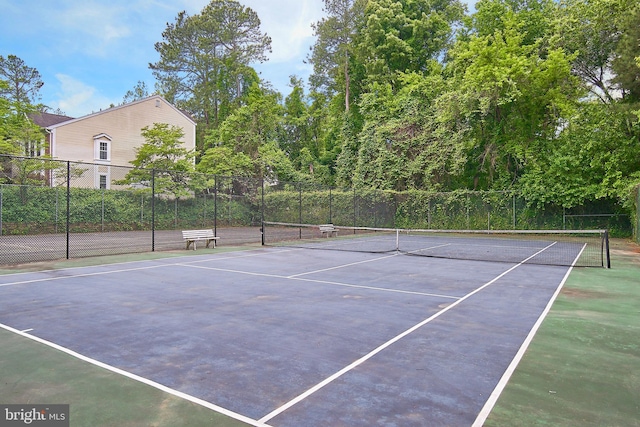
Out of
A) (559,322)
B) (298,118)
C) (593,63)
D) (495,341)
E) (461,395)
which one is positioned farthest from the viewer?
(298,118)

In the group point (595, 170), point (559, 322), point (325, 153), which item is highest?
point (325, 153)

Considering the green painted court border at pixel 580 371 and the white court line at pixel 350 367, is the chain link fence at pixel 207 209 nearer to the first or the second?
the white court line at pixel 350 367

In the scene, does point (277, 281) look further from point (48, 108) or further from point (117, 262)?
point (48, 108)

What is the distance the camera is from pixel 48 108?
4406 cm

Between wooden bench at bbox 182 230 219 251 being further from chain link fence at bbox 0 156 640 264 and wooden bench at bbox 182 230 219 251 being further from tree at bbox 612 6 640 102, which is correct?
tree at bbox 612 6 640 102

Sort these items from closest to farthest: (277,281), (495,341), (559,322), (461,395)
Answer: (461,395) → (495,341) → (559,322) → (277,281)

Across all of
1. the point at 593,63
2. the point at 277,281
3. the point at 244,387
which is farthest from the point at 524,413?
the point at 593,63

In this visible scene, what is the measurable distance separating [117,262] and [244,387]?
9346 mm

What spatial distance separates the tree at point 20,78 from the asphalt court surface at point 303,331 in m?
39.1

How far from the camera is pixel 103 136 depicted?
29688mm

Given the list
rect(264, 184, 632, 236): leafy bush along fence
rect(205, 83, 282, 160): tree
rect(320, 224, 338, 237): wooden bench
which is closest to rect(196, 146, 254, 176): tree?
rect(205, 83, 282, 160): tree

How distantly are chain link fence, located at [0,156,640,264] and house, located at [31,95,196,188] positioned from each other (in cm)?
69

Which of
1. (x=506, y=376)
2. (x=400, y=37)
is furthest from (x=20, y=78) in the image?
(x=506, y=376)

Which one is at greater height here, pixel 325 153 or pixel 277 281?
pixel 325 153
